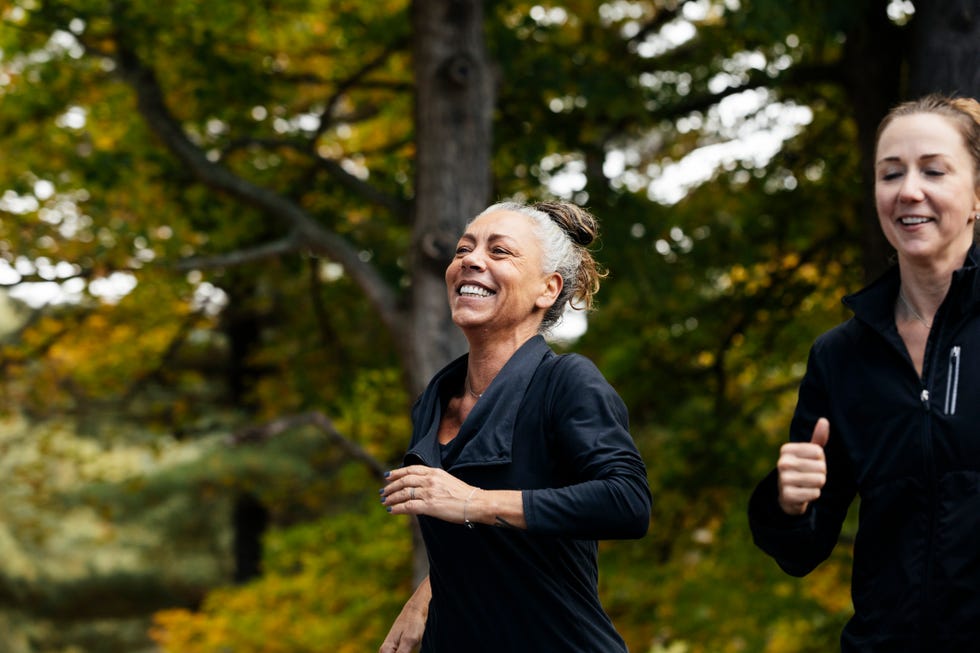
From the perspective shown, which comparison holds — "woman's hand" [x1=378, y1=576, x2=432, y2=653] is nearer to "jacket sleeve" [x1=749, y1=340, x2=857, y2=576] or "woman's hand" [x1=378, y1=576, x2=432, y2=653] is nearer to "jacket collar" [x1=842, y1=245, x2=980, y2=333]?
"jacket sleeve" [x1=749, y1=340, x2=857, y2=576]

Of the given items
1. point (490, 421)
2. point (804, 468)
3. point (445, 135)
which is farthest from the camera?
point (445, 135)

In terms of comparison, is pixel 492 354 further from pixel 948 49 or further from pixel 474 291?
pixel 948 49

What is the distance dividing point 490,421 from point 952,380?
3.04 ft

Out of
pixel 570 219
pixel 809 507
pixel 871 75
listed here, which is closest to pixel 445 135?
pixel 871 75

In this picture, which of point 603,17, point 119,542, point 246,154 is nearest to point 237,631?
point 246,154

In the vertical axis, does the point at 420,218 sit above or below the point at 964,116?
above

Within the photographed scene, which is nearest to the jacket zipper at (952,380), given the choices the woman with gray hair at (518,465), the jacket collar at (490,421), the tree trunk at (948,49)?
the woman with gray hair at (518,465)

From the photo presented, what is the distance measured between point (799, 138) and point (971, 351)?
7.96m

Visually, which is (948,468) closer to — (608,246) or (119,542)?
(608,246)

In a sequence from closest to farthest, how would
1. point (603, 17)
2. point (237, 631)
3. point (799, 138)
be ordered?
point (799, 138) < point (603, 17) < point (237, 631)

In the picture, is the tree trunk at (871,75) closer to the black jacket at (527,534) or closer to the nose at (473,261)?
the nose at (473,261)

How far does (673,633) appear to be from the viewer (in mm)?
9406

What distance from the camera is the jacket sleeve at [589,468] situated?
2.39 meters

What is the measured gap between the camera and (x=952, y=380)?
2.35 metres
